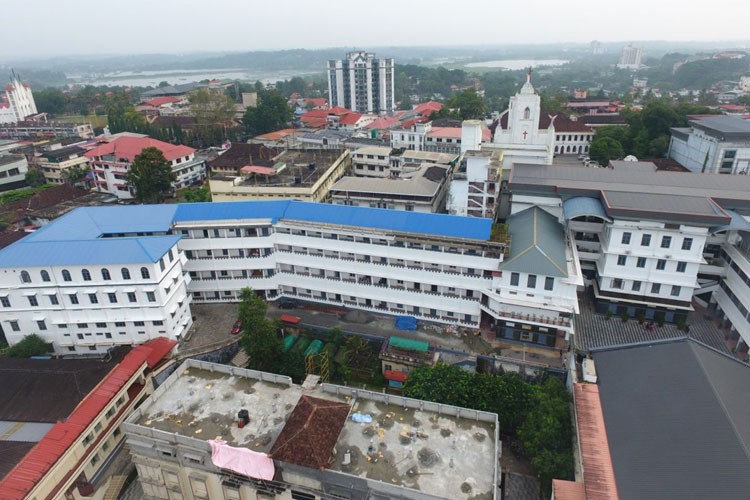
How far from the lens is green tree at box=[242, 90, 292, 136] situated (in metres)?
99.8

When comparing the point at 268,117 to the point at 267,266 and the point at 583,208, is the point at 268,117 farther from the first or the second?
the point at 583,208

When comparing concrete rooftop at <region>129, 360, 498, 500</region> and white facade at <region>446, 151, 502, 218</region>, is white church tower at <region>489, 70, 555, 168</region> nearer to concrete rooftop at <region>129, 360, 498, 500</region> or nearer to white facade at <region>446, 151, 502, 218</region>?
white facade at <region>446, 151, 502, 218</region>

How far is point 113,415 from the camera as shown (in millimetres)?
27797

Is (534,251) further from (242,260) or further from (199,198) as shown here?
(199,198)

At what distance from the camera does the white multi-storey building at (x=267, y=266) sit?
31.9 m

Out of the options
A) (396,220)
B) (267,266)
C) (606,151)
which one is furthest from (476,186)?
(606,151)

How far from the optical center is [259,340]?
3178cm

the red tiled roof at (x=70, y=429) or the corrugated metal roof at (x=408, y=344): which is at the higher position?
the red tiled roof at (x=70, y=429)

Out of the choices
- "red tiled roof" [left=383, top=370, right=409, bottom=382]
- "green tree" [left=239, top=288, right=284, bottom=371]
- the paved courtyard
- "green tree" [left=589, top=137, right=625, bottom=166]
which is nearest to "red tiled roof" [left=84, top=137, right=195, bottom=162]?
Result: "green tree" [left=239, top=288, right=284, bottom=371]

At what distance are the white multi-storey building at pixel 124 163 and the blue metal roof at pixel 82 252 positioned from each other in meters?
36.7

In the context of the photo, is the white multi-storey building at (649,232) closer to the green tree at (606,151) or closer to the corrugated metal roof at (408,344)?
the corrugated metal roof at (408,344)

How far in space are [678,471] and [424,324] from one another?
64.6 ft

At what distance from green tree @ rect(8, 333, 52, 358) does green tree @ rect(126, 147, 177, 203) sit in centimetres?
2977

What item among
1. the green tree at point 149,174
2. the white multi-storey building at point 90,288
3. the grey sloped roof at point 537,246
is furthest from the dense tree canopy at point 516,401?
the green tree at point 149,174
